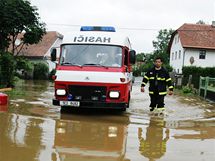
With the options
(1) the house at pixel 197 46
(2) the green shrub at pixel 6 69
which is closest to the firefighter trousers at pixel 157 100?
(2) the green shrub at pixel 6 69

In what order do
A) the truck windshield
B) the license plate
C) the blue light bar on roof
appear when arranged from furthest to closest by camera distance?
1. the blue light bar on roof
2. the truck windshield
3. the license plate

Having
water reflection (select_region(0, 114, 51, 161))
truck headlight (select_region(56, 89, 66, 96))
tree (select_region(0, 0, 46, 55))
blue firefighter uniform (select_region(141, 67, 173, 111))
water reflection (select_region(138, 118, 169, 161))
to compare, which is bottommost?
water reflection (select_region(138, 118, 169, 161))

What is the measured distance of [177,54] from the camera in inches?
2263

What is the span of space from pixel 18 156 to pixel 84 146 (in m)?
1.44

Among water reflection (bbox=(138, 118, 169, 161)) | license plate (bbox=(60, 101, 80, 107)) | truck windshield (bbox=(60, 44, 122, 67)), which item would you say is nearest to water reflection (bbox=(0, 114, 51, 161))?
license plate (bbox=(60, 101, 80, 107))

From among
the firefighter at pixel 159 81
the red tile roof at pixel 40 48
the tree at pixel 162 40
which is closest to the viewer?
the firefighter at pixel 159 81

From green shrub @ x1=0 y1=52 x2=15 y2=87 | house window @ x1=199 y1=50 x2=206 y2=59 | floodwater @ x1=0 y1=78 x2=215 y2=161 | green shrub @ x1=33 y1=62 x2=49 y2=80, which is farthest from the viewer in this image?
house window @ x1=199 y1=50 x2=206 y2=59

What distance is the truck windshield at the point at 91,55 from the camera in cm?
1219

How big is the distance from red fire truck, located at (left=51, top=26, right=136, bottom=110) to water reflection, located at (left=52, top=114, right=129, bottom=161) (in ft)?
1.73

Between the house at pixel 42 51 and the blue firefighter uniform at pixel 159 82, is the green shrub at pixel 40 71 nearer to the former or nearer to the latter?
the house at pixel 42 51

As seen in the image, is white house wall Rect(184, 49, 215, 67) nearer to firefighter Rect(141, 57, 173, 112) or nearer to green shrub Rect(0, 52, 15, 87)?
green shrub Rect(0, 52, 15, 87)

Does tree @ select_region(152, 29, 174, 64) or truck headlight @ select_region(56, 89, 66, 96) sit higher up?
tree @ select_region(152, 29, 174, 64)

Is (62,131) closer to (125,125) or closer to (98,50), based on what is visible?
(125,125)

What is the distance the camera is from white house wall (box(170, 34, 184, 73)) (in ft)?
180
